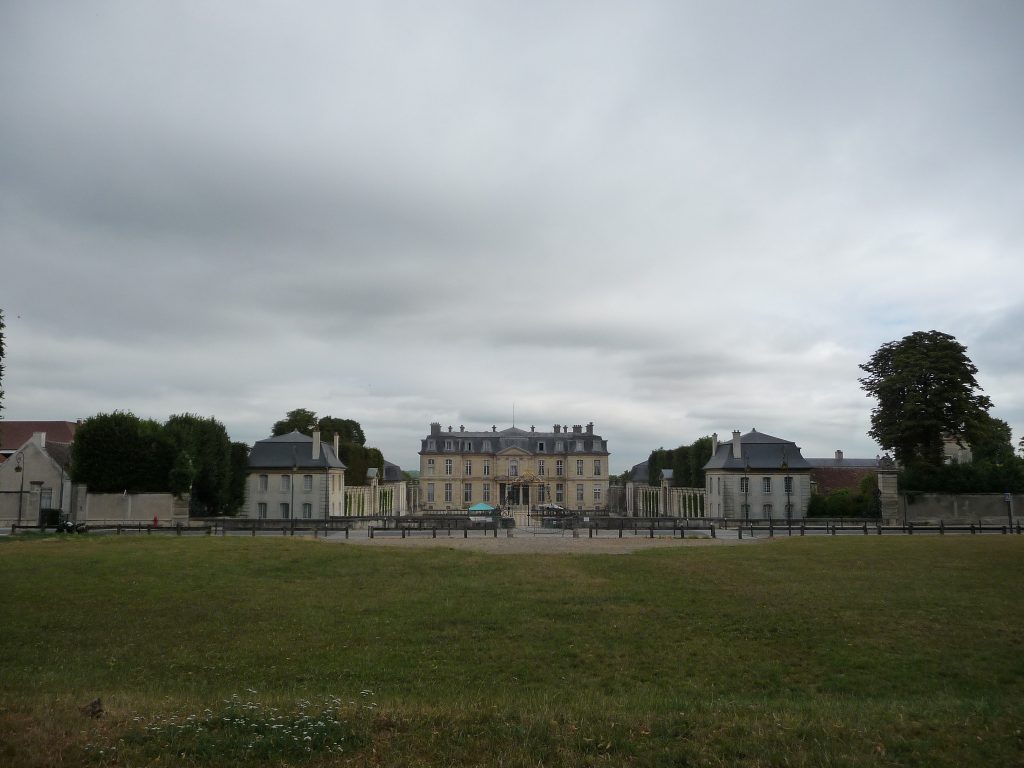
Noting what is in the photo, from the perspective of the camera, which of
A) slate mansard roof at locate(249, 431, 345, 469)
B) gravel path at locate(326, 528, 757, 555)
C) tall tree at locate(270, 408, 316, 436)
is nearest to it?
gravel path at locate(326, 528, 757, 555)

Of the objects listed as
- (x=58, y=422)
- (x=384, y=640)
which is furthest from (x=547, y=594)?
(x=58, y=422)

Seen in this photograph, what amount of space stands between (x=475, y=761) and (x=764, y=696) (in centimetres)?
522

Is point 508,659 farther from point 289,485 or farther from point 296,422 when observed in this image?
point 296,422

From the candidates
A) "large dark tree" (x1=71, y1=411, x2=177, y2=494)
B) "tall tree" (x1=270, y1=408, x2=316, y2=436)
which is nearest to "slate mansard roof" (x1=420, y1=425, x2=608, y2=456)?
"tall tree" (x1=270, y1=408, x2=316, y2=436)

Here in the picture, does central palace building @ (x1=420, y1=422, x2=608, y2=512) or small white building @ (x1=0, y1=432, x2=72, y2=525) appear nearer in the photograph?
small white building @ (x1=0, y1=432, x2=72, y2=525)

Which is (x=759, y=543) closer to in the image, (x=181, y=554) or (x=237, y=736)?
(x=181, y=554)

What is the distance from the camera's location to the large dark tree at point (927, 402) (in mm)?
44062

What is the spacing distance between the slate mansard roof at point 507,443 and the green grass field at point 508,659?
223 ft

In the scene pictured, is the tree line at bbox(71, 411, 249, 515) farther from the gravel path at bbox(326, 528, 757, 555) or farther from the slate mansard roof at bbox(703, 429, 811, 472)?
the slate mansard roof at bbox(703, 429, 811, 472)

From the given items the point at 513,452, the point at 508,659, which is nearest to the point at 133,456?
the point at 508,659

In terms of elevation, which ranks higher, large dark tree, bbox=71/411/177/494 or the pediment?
the pediment

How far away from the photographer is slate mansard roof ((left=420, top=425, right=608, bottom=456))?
91750 millimetres

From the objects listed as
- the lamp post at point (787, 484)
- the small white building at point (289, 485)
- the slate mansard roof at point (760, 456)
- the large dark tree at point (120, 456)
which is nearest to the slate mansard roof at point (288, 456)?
the small white building at point (289, 485)

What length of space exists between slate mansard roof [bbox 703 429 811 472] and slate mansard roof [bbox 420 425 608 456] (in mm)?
37361
